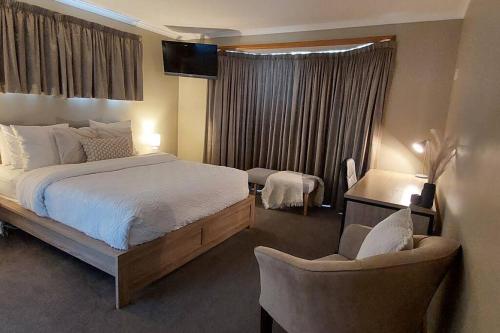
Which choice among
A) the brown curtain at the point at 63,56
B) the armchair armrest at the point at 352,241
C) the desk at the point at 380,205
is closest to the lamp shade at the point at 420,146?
the desk at the point at 380,205

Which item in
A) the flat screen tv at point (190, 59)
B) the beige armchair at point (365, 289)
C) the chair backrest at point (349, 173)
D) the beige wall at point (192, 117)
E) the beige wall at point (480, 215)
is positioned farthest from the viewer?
the beige wall at point (192, 117)

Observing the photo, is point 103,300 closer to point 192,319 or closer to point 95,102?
point 192,319

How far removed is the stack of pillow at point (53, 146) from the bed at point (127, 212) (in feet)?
0.58

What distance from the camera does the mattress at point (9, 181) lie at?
108 inches

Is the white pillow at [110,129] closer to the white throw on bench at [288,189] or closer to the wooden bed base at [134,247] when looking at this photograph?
the wooden bed base at [134,247]

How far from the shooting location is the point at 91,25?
3689 mm

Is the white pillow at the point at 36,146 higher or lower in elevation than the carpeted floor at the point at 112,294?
higher

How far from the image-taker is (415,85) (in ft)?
12.1

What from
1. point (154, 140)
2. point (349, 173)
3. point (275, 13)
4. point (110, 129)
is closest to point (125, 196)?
point (110, 129)

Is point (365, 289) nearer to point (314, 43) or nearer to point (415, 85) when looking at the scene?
point (415, 85)

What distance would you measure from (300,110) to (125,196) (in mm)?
3039

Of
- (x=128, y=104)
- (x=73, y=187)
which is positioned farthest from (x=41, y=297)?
(x=128, y=104)

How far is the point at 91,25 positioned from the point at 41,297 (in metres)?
3.20

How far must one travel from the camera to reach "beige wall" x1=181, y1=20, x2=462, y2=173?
11.5 ft
